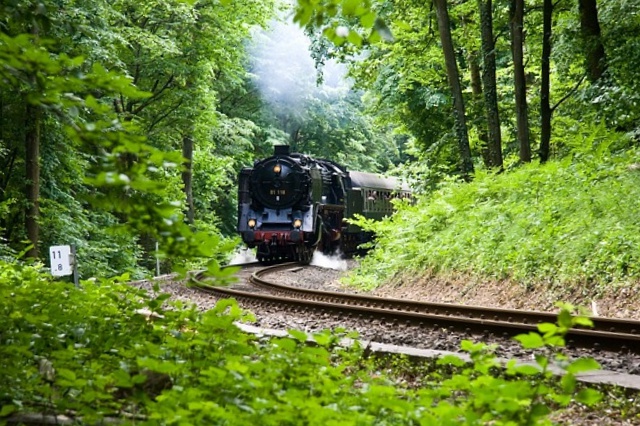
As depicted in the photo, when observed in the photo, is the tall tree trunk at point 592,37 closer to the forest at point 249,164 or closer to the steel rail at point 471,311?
the forest at point 249,164

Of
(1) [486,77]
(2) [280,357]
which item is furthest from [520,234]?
(2) [280,357]

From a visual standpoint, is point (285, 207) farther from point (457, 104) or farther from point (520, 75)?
point (520, 75)

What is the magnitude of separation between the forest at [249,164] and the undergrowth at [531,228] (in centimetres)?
5

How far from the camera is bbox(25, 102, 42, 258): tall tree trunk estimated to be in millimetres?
16109

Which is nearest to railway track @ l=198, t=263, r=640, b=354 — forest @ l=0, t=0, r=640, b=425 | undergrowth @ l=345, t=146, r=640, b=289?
forest @ l=0, t=0, r=640, b=425

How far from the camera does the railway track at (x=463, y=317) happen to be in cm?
753

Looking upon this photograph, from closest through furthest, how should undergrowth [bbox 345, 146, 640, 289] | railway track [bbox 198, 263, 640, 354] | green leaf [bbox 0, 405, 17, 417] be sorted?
1. green leaf [bbox 0, 405, 17, 417]
2. railway track [bbox 198, 263, 640, 354]
3. undergrowth [bbox 345, 146, 640, 289]

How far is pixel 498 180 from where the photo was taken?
16609 millimetres

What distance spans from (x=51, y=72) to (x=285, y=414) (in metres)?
1.74

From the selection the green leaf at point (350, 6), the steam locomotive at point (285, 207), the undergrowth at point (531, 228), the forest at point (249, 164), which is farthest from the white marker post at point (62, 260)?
→ the steam locomotive at point (285, 207)

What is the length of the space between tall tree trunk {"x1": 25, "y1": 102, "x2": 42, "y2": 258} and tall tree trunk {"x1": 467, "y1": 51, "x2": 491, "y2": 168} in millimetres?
11186

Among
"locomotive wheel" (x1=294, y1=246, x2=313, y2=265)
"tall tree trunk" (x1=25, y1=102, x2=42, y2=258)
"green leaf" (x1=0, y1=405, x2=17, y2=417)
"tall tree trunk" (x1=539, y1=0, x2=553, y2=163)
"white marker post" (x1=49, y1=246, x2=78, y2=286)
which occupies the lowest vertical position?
"locomotive wheel" (x1=294, y1=246, x2=313, y2=265)

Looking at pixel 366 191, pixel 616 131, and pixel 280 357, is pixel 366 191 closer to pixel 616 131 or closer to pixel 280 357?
pixel 616 131

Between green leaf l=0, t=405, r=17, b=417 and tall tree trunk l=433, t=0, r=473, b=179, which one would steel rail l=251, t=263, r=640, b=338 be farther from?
tall tree trunk l=433, t=0, r=473, b=179
